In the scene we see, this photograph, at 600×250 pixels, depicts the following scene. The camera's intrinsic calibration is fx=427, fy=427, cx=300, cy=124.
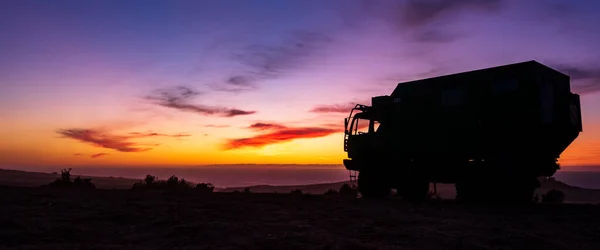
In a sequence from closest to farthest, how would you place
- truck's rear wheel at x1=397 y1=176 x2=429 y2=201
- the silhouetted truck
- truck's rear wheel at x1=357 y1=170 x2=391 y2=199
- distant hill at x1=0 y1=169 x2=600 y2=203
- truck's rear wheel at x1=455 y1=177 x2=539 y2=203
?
the silhouetted truck
truck's rear wheel at x1=455 y1=177 x2=539 y2=203
truck's rear wheel at x1=397 y1=176 x2=429 y2=201
truck's rear wheel at x1=357 y1=170 x2=391 y2=199
distant hill at x1=0 y1=169 x2=600 y2=203

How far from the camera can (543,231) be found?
8648mm

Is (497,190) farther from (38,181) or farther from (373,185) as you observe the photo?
(38,181)

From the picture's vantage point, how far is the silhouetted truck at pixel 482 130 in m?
14.5

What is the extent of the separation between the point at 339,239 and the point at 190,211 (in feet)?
17.8

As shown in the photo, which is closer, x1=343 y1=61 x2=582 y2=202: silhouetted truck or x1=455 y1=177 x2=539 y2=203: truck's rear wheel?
x1=343 y1=61 x2=582 y2=202: silhouetted truck

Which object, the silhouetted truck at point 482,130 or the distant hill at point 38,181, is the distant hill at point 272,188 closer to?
the distant hill at point 38,181

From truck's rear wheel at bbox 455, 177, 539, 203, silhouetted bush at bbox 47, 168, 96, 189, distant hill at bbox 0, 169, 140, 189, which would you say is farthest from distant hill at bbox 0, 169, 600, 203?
truck's rear wheel at bbox 455, 177, 539, 203

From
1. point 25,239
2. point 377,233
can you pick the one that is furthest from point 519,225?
point 25,239

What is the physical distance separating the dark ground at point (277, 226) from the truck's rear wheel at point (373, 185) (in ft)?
18.6

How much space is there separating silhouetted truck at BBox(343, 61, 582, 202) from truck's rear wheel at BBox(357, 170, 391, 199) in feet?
1.74

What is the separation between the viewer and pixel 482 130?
15.2m

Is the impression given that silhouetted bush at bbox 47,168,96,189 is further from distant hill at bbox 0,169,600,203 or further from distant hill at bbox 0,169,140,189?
distant hill at bbox 0,169,140,189

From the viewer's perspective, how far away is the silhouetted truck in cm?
1449

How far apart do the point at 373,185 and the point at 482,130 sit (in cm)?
549
